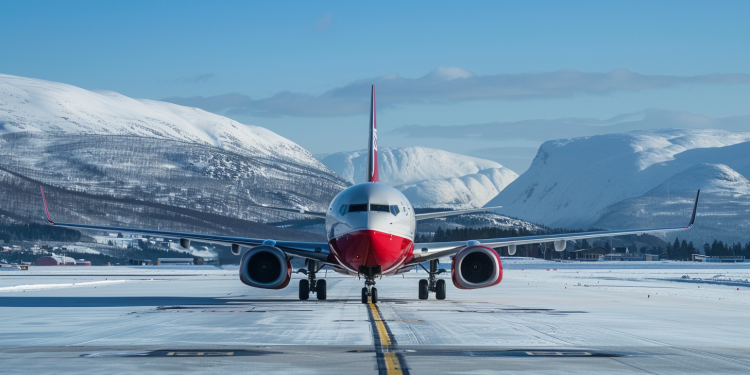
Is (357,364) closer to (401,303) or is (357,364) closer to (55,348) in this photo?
(55,348)

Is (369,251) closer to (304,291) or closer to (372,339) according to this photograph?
(304,291)

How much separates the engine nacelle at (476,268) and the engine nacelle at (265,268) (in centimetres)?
599

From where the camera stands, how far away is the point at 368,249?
1123 inches

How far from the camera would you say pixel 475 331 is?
19953mm

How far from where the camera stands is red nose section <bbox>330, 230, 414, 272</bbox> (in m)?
28.4

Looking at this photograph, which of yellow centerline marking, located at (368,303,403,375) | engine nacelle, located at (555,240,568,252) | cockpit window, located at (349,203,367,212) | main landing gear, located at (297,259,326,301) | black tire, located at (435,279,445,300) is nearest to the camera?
yellow centerline marking, located at (368,303,403,375)

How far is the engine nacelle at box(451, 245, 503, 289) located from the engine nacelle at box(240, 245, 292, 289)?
599 centimetres

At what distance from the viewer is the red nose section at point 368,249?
28422 mm

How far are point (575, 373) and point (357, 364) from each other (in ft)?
11.1

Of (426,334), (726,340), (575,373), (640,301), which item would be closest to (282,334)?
(426,334)

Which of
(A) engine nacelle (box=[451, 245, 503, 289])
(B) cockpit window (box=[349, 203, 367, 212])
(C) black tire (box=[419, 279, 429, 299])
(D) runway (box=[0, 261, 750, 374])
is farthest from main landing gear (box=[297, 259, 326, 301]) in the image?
(A) engine nacelle (box=[451, 245, 503, 289])

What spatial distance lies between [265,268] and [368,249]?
4.89 m

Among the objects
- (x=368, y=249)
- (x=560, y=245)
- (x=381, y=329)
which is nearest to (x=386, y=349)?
(x=381, y=329)

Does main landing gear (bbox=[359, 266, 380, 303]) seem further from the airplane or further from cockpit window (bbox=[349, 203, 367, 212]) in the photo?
cockpit window (bbox=[349, 203, 367, 212])
